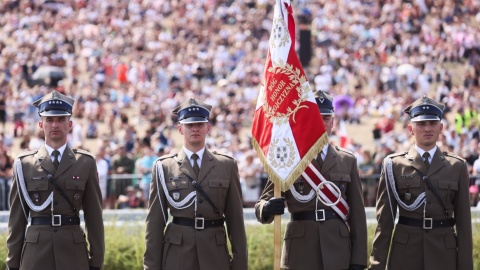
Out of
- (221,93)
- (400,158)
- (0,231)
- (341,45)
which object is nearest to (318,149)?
(400,158)

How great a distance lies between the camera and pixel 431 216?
34.4 ft

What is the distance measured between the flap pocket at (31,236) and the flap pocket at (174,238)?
3.23 feet

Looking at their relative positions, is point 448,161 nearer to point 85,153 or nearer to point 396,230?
point 396,230

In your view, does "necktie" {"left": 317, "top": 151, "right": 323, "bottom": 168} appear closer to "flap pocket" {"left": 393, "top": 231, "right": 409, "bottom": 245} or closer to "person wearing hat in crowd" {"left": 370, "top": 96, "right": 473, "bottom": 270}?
"person wearing hat in crowd" {"left": 370, "top": 96, "right": 473, "bottom": 270}

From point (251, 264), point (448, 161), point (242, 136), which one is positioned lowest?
point (251, 264)

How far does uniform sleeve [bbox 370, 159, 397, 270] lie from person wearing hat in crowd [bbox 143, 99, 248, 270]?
1118mm

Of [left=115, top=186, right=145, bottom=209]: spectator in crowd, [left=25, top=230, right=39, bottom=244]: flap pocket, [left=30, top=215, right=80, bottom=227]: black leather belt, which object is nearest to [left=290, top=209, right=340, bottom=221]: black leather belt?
[left=30, top=215, right=80, bottom=227]: black leather belt

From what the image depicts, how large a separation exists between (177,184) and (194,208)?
0.76 feet

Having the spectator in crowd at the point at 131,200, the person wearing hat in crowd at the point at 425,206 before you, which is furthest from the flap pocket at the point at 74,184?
the spectator in crowd at the point at 131,200

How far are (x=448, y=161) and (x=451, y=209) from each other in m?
0.39

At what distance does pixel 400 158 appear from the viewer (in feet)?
35.1

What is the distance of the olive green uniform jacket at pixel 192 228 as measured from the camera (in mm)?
10070

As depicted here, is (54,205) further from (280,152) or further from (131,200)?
(131,200)

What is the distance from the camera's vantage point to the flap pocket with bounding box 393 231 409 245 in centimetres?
1057
